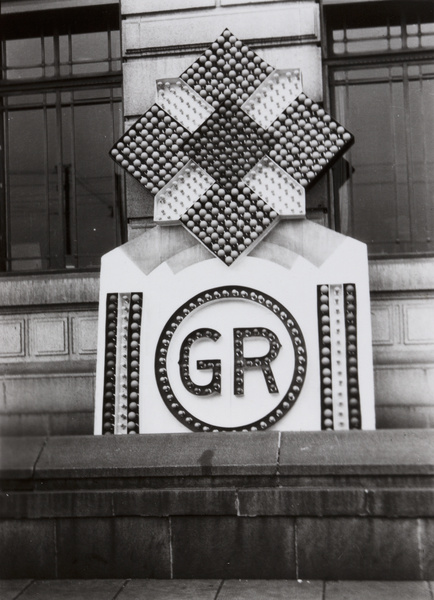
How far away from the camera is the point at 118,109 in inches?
346

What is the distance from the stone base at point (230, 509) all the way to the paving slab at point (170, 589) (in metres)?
0.08

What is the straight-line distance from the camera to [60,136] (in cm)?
895

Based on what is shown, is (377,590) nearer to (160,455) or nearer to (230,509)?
(230,509)

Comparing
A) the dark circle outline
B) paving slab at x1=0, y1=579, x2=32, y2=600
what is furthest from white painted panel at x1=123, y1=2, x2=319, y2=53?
paving slab at x1=0, y1=579, x2=32, y2=600

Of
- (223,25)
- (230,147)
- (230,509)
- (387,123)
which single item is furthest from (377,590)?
(223,25)

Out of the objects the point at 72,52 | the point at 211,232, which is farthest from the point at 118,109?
the point at 211,232

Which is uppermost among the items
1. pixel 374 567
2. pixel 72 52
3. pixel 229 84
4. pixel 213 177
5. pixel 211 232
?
pixel 72 52

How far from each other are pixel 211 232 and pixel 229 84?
1.46 m

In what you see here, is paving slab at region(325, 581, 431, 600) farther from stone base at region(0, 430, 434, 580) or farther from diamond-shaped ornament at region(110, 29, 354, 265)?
diamond-shaped ornament at region(110, 29, 354, 265)

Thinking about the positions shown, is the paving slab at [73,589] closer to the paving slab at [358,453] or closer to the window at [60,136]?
the paving slab at [358,453]

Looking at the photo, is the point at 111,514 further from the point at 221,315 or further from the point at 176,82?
the point at 176,82

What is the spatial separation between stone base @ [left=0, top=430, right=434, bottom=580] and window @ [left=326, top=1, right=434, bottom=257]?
2.96 meters

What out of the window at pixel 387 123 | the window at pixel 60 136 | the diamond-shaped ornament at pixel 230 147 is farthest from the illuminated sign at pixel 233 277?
the window at pixel 60 136

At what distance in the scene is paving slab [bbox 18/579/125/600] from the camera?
5.59 m
